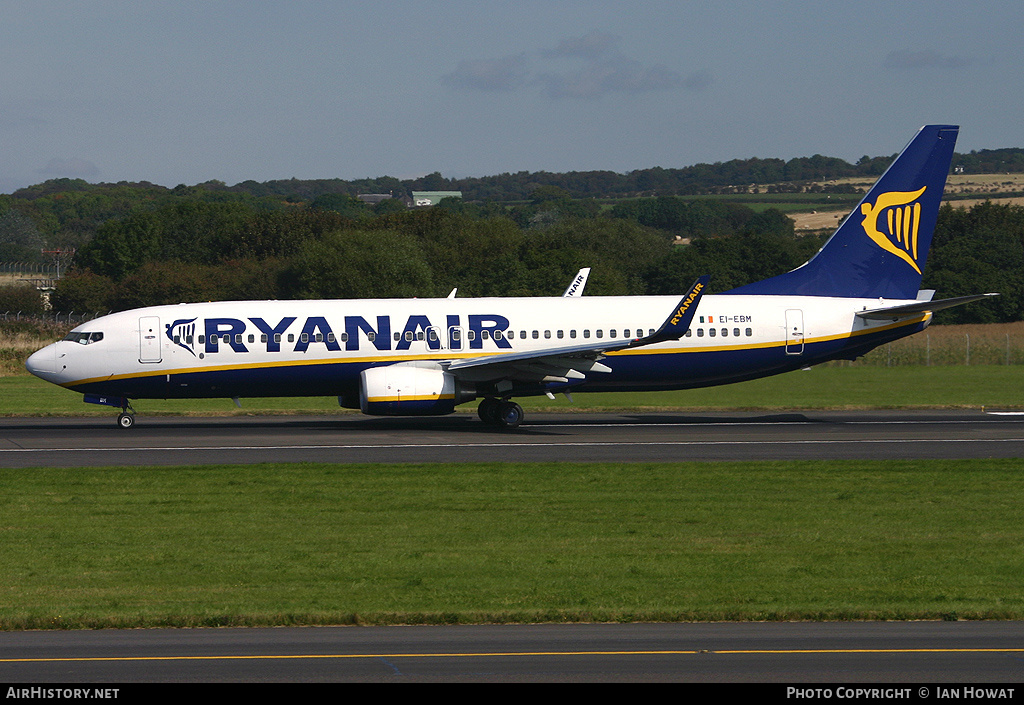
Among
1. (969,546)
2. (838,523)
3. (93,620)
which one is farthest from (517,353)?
(93,620)

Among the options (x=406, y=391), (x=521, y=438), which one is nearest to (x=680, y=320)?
(x=521, y=438)

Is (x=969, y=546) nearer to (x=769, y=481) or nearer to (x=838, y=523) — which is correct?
(x=838, y=523)

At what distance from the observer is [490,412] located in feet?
114

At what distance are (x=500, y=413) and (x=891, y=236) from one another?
13.8 metres

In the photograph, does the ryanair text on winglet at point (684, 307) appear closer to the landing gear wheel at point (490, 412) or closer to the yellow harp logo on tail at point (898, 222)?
the landing gear wheel at point (490, 412)

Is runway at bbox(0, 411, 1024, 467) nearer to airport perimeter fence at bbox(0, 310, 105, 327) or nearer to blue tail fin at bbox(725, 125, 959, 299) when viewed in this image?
blue tail fin at bbox(725, 125, 959, 299)

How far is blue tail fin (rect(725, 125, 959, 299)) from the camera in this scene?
37.0 meters

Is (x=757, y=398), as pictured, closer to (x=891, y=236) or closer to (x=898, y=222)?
(x=891, y=236)

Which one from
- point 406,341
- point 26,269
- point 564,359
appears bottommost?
point 564,359

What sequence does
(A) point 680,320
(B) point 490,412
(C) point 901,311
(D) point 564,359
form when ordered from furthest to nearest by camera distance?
(C) point 901,311, (B) point 490,412, (D) point 564,359, (A) point 680,320

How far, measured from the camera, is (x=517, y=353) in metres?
→ 33.8

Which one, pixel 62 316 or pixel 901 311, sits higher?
pixel 62 316

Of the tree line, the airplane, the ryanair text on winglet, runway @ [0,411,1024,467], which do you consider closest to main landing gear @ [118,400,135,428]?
the airplane

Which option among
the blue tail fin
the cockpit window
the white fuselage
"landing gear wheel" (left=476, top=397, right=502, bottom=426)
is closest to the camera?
the white fuselage
